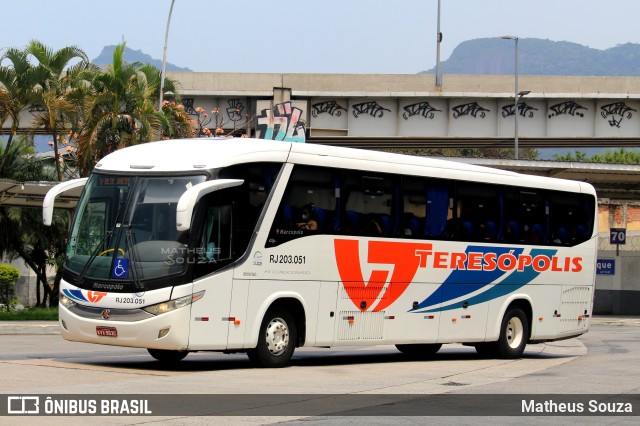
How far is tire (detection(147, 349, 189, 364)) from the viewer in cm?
1758

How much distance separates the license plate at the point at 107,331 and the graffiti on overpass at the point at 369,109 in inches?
1637

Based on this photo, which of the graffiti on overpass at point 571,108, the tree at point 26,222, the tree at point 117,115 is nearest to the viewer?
the tree at point 117,115

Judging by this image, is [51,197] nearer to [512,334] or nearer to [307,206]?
[307,206]

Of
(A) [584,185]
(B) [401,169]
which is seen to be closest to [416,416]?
(B) [401,169]

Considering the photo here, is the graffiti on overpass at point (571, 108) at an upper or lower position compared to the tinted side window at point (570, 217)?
upper

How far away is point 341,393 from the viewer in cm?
1412

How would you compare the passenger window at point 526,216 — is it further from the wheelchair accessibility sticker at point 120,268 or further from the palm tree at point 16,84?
the palm tree at point 16,84

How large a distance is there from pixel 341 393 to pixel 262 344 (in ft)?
9.98

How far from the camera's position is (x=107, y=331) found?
52.3 feet

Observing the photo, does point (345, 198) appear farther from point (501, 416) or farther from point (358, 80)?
point (358, 80)

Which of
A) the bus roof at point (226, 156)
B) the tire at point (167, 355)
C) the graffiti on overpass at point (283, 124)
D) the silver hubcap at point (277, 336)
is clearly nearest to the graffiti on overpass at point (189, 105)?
the graffiti on overpass at point (283, 124)

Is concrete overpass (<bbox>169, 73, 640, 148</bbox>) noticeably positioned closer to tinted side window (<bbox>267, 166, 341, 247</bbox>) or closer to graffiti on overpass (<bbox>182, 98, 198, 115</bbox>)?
graffiti on overpass (<bbox>182, 98, 198, 115</bbox>)

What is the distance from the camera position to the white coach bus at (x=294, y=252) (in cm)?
1597

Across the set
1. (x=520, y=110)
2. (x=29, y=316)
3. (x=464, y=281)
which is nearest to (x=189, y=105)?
(x=520, y=110)
